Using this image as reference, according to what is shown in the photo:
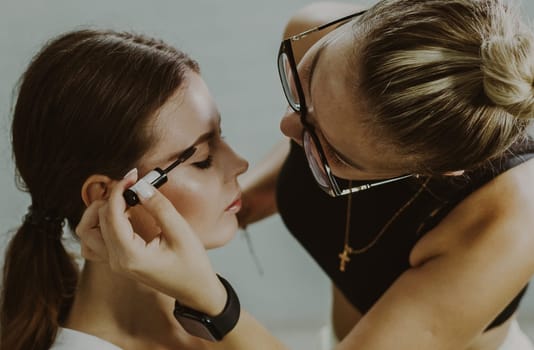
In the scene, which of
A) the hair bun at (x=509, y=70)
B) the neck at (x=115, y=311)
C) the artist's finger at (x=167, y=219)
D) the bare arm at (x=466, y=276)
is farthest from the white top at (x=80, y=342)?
the hair bun at (x=509, y=70)

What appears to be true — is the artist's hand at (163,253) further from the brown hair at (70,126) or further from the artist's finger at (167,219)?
the brown hair at (70,126)

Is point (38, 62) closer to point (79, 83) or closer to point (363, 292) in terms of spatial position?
point (79, 83)

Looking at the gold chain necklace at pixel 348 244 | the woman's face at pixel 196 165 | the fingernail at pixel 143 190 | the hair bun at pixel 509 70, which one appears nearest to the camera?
the hair bun at pixel 509 70

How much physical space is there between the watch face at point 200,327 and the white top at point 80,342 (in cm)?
17

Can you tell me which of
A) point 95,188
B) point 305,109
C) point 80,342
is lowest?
point 80,342

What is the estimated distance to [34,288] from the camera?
1.12 m

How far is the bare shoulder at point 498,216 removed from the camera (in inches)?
38.4

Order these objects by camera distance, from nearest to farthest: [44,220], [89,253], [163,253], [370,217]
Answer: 1. [163,253]
2. [89,253]
3. [44,220]
4. [370,217]

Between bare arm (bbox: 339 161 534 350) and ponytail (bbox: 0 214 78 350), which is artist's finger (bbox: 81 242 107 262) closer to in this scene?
ponytail (bbox: 0 214 78 350)

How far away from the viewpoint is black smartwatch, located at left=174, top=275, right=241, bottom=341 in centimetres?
92

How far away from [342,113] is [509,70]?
0.67ft

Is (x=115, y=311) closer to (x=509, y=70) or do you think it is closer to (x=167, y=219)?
(x=167, y=219)

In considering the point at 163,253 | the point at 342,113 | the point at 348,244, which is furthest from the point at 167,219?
the point at 348,244

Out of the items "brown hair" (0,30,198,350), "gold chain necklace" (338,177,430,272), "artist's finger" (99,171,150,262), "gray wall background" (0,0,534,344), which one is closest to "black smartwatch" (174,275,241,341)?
"artist's finger" (99,171,150,262)
